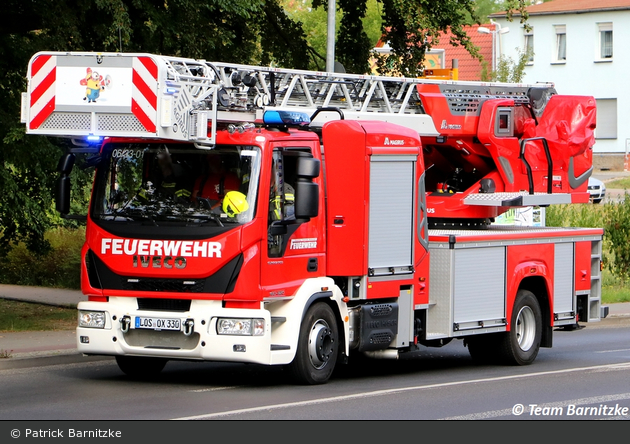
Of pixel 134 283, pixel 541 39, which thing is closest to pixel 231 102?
pixel 134 283

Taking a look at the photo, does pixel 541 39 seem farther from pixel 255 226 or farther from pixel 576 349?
pixel 255 226

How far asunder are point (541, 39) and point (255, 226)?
50.7m

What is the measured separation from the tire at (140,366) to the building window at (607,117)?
4710 centimetres

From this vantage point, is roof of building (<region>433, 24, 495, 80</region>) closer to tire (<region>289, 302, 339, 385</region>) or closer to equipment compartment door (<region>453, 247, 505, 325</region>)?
equipment compartment door (<region>453, 247, 505, 325</region>)

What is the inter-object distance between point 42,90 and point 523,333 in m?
6.88

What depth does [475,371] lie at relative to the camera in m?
14.0

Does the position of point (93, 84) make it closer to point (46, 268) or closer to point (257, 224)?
point (257, 224)

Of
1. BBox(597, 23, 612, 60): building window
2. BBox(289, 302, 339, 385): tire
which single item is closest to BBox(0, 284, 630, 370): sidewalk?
BBox(289, 302, 339, 385): tire

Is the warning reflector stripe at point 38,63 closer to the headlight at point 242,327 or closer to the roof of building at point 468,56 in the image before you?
the headlight at point 242,327

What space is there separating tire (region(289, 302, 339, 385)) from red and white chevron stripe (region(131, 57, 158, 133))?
2517 mm

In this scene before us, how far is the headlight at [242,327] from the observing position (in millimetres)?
11109

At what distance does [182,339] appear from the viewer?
1136 cm

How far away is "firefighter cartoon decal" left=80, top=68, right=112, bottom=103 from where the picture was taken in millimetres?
11000

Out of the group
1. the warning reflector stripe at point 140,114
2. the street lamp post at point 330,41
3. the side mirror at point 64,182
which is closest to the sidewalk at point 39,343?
the side mirror at point 64,182
